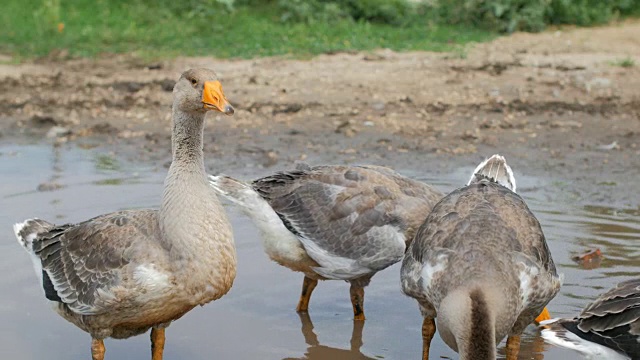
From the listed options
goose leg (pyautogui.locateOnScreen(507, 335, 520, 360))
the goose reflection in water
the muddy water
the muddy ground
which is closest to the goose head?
the muddy water

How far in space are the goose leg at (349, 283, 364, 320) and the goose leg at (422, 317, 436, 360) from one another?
35.9 inches

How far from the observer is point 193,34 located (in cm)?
1556

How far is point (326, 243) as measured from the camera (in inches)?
296

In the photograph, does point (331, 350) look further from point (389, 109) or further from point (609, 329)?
point (389, 109)

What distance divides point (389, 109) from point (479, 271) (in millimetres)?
6700

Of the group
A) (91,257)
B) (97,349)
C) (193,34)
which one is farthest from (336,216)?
(193,34)

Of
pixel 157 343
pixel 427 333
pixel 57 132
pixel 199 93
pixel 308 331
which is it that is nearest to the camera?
pixel 199 93

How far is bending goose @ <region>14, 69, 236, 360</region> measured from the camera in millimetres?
6074

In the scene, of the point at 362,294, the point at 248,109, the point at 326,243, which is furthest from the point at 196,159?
the point at 248,109

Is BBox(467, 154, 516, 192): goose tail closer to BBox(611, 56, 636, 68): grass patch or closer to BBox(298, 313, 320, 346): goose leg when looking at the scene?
BBox(298, 313, 320, 346): goose leg

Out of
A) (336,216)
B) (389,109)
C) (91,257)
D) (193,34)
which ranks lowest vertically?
(91,257)

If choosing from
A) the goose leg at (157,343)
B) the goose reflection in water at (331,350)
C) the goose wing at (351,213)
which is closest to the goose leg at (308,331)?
the goose reflection in water at (331,350)

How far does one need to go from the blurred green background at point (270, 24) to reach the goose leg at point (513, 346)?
27.4 ft

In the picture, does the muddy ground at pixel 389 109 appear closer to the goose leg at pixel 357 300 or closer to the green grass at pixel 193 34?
the green grass at pixel 193 34
